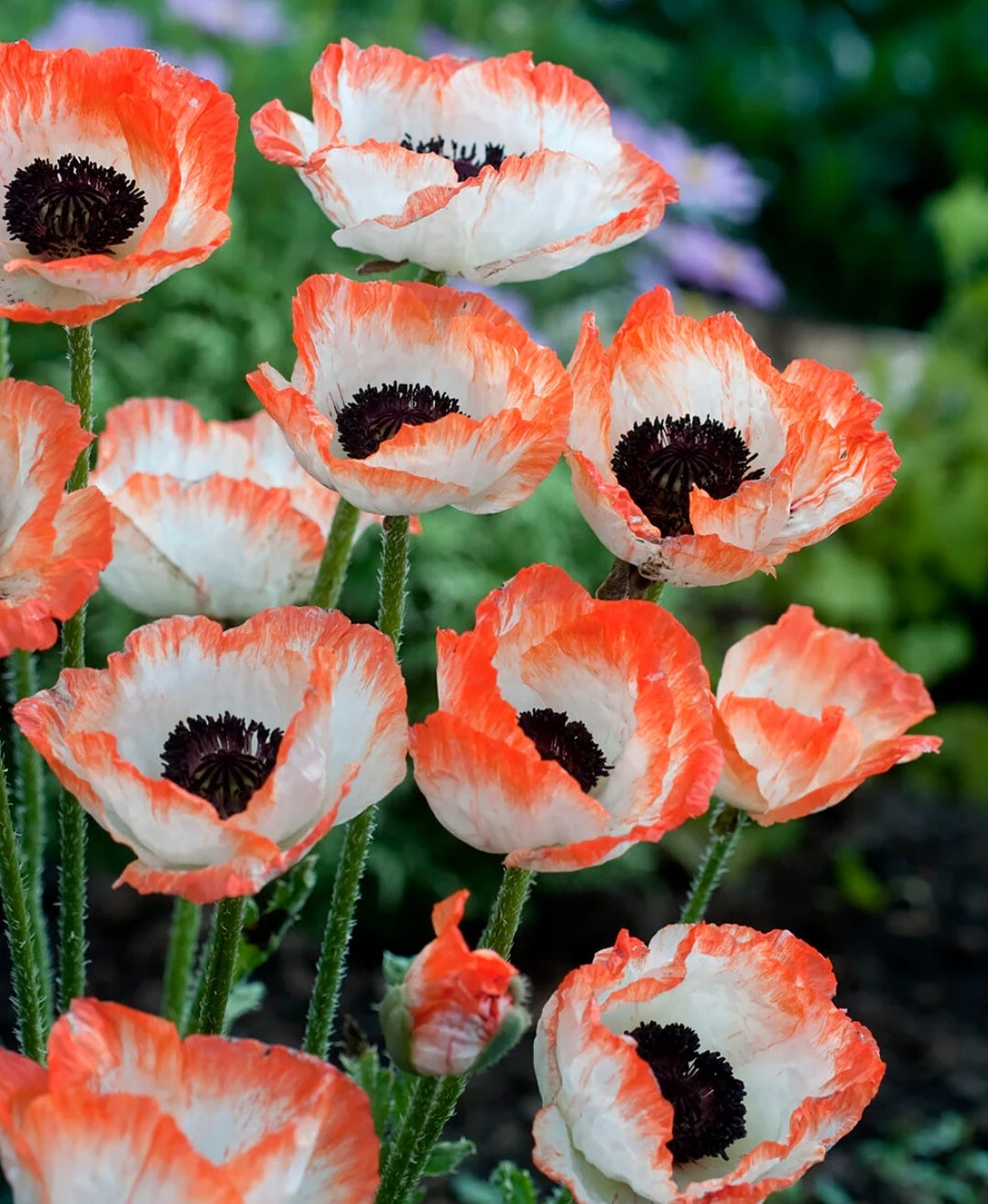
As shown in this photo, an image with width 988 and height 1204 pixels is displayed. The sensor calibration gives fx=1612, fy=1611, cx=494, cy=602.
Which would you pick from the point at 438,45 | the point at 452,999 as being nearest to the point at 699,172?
the point at 438,45

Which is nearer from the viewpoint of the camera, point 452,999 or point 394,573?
point 452,999

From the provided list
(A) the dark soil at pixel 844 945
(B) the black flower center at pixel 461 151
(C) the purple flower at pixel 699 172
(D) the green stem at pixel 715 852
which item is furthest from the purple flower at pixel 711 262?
(D) the green stem at pixel 715 852

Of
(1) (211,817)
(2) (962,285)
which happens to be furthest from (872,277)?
(1) (211,817)

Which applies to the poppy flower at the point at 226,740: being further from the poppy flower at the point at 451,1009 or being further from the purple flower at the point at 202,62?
the purple flower at the point at 202,62

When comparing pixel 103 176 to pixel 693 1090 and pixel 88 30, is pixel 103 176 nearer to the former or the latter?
pixel 693 1090

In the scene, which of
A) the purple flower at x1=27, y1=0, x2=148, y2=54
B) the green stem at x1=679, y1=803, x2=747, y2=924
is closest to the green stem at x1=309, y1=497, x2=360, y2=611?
the green stem at x1=679, y1=803, x2=747, y2=924

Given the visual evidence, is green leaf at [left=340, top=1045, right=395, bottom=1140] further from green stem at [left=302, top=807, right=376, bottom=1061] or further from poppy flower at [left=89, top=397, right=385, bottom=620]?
poppy flower at [left=89, top=397, right=385, bottom=620]

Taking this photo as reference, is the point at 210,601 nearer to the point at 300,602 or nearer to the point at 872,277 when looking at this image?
the point at 300,602
